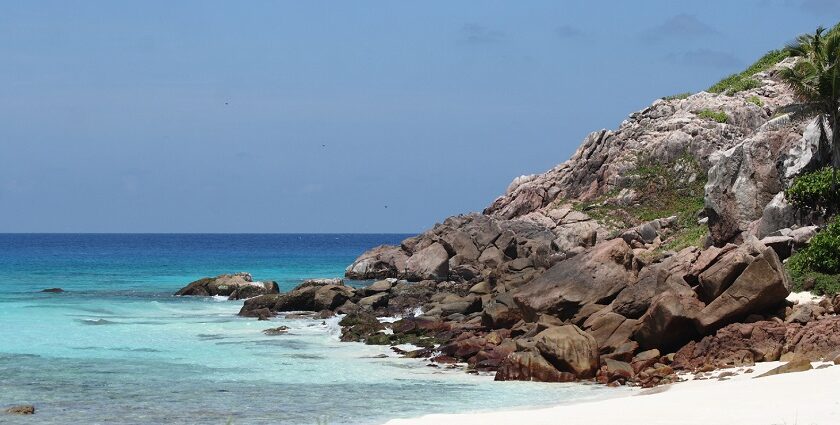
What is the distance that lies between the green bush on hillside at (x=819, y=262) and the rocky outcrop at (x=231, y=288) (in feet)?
130

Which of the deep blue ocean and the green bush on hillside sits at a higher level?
the green bush on hillside

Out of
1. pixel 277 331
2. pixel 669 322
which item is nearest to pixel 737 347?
pixel 669 322

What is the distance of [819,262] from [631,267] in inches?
251

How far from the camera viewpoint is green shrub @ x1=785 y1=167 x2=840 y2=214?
38.9 meters

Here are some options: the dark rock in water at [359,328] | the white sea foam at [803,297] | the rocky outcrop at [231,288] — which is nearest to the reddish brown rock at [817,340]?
A: the white sea foam at [803,297]

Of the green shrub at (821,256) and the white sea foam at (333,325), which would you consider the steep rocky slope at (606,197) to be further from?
the green shrub at (821,256)

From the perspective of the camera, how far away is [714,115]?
76750 mm

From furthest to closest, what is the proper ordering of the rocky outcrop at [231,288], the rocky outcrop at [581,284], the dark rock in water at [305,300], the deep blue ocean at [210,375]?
the rocky outcrop at [231,288]
the dark rock in water at [305,300]
the rocky outcrop at [581,284]
the deep blue ocean at [210,375]

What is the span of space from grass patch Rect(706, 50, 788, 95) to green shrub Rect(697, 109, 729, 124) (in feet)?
15.3

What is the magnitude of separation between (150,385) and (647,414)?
53.6ft

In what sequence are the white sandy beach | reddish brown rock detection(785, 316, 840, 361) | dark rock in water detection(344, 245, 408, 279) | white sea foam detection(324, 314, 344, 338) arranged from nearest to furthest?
the white sandy beach
reddish brown rock detection(785, 316, 840, 361)
white sea foam detection(324, 314, 344, 338)
dark rock in water detection(344, 245, 408, 279)

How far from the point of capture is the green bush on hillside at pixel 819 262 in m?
33.2

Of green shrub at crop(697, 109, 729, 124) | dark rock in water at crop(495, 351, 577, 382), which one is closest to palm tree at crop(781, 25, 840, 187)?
dark rock in water at crop(495, 351, 577, 382)

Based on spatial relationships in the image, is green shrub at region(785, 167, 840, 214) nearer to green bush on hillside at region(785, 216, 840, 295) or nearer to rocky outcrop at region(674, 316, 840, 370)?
green bush on hillside at region(785, 216, 840, 295)
